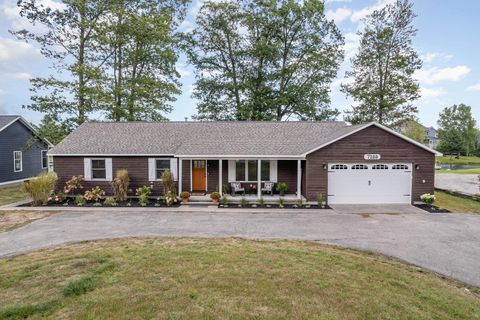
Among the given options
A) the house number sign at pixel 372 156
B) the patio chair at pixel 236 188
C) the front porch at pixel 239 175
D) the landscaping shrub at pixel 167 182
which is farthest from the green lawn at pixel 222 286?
the front porch at pixel 239 175

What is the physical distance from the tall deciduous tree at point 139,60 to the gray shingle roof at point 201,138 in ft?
20.0

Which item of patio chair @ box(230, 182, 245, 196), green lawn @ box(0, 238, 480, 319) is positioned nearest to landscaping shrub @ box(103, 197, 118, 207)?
patio chair @ box(230, 182, 245, 196)

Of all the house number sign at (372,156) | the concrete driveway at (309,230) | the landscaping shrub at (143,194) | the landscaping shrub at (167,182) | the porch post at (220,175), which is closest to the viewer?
the concrete driveway at (309,230)

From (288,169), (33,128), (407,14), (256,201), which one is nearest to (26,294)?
(256,201)

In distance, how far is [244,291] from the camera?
5.35 m

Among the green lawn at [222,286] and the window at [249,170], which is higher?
the window at [249,170]

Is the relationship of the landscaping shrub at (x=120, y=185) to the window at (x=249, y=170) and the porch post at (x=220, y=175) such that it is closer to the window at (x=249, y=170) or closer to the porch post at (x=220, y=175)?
the porch post at (x=220, y=175)

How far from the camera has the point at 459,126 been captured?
61406 millimetres

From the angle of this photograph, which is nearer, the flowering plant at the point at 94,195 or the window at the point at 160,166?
the flowering plant at the point at 94,195

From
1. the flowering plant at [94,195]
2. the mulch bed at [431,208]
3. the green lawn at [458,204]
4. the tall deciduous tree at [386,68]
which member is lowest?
the green lawn at [458,204]

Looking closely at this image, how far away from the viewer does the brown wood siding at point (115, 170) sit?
16.6 m

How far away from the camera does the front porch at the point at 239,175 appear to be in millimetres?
16734

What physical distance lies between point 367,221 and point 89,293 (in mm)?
10461

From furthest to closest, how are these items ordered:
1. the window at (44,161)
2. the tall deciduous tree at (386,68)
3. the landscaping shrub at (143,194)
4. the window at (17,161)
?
the window at (44,161), the tall deciduous tree at (386,68), the window at (17,161), the landscaping shrub at (143,194)
